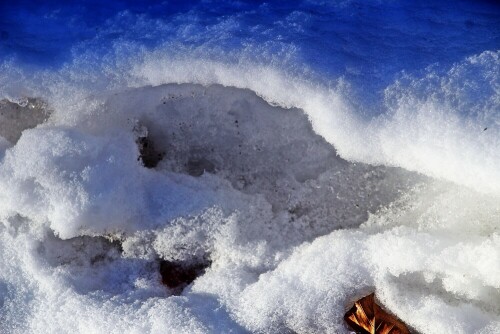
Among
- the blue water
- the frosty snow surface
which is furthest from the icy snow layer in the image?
the blue water

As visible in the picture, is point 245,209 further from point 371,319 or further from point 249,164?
point 371,319

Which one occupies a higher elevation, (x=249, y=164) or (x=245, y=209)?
(x=249, y=164)

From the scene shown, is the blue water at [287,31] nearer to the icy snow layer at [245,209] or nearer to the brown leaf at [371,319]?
the icy snow layer at [245,209]

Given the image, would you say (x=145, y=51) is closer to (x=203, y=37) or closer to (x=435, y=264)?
(x=203, y=37)

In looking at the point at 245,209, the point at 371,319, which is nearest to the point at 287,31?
the point at 245,209

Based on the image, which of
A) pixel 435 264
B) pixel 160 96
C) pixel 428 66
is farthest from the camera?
pixel 160 96

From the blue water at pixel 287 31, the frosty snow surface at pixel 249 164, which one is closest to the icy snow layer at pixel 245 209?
the frosty snow surface at pixel 249 164

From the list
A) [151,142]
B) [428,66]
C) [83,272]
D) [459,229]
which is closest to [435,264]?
[459,229]
